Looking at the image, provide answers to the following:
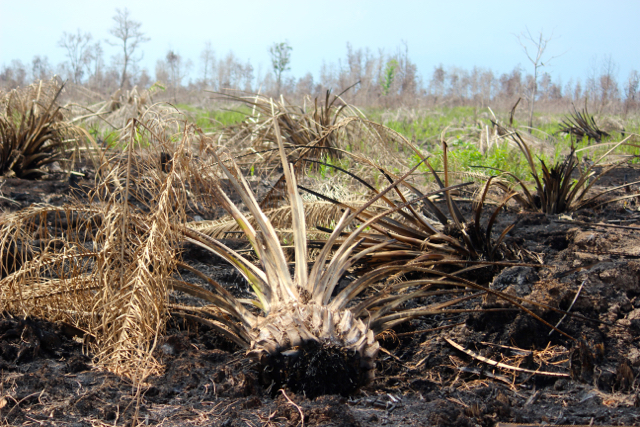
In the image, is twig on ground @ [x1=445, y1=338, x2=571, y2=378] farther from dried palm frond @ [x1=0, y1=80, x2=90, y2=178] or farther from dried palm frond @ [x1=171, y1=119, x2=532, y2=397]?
dried palm frond @ [x1=0, y1=80, x2=90, y2=178]

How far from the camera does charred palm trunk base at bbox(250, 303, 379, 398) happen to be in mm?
1604

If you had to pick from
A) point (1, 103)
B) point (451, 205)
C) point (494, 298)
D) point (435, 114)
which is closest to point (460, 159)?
point (451, 205)

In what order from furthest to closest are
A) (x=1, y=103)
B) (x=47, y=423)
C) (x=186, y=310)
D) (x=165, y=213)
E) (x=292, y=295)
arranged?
1. (x=1, y=103)
2. (x=186, y=310)
3. (x=165, y=213)
4. (x=292, y=295)
5. (x=47, y=423)

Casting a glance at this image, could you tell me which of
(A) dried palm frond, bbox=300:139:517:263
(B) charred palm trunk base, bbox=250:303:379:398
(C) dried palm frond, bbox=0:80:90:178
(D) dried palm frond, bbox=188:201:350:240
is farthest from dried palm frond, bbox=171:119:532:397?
(C) dried palm frond, bbox=0:80:90:178

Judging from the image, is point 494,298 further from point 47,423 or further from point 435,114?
point 435,114

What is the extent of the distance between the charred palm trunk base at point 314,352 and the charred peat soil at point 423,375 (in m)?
0.06

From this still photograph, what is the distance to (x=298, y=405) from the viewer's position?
60.4 inches

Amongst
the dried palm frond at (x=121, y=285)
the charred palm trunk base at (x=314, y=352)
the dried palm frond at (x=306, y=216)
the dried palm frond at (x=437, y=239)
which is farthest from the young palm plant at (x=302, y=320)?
the dried palm frond at (x=306, y=216)

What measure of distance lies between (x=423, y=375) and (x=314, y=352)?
0.59 meters

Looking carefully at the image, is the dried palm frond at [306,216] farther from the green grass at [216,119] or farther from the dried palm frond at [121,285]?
the green grass at [216,119]

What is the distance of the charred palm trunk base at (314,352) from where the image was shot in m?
1.60

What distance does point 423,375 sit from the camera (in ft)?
6.32

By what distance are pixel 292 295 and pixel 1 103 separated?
17.3ft

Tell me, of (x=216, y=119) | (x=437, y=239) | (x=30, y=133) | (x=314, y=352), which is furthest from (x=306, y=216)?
(x=216, y=119)
